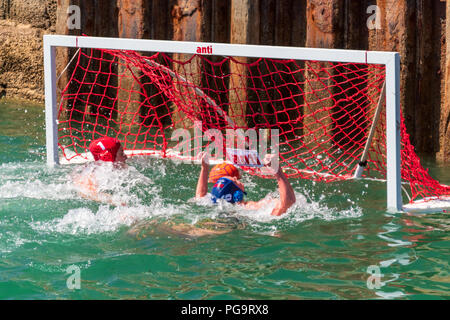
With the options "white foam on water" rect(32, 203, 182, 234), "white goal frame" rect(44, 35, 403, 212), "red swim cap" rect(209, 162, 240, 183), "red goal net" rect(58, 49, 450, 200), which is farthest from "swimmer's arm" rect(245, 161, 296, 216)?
"red goal net" rect(58, 49, 450, 200)

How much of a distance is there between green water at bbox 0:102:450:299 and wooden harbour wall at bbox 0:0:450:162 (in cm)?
109

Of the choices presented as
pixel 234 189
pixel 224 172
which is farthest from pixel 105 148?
pixel 234 189

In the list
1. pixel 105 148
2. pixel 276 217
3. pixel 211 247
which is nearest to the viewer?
pixel 211 247

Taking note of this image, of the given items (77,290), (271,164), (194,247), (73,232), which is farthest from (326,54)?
(77,290)

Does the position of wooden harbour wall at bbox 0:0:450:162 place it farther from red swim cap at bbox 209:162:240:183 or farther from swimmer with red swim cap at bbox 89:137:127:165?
red swim cap at bbox 209:162:240:183

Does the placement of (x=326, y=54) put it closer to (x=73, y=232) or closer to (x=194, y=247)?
(x=194, y=247)

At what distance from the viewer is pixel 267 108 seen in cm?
1084

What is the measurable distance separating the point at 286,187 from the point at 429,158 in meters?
3.23

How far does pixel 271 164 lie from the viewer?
6805 mm

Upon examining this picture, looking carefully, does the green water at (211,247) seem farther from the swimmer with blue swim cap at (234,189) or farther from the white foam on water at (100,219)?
the swimmer with blue swim cap at (234,189)

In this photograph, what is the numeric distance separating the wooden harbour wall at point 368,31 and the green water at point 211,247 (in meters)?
1.09

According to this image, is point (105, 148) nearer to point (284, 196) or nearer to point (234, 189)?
point (234, 189)

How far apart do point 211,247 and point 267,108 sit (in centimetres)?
457

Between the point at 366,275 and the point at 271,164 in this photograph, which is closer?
the point at 366,275
